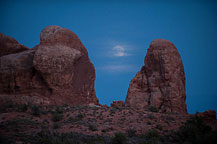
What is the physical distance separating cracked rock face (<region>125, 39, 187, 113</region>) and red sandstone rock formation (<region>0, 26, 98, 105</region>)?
7.77m

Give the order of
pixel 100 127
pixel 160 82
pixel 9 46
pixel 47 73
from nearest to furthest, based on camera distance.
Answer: pixel 100 127
pixel 47 73
pixel 160 82
pixel 9 46

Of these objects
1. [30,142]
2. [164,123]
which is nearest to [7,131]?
[30,142]

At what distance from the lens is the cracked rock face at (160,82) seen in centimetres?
2583

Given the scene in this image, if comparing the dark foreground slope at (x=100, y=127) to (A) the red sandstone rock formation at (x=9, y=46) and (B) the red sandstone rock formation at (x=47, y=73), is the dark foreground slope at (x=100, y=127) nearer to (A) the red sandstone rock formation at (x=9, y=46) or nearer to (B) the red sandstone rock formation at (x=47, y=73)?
(B) the red sandstone rock formation at (x=47, y=73)

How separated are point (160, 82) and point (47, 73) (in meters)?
14.3

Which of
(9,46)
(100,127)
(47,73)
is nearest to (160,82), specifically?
(47,73)

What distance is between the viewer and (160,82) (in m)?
26.9

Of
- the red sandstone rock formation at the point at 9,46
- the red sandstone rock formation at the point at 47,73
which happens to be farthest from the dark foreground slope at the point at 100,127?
the red sandstone rock formation at the point at 9,46

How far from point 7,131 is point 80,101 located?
13359mm

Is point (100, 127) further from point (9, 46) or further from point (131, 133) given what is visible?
point (9, 46)

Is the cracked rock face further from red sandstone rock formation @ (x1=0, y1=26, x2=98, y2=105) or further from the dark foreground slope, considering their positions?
the dark foreground slope

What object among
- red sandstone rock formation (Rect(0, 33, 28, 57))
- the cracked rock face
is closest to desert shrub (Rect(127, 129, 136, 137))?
the cracked rock face

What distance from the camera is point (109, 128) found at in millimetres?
14305

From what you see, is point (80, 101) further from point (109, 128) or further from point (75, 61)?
point (109, 128)
